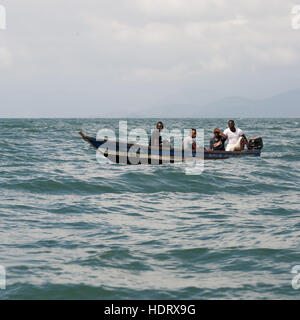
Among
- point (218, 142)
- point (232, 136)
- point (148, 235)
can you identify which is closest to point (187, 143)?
point (218, 142)

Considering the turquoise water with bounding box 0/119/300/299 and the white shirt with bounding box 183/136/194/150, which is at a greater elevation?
the white shirt with bounding box 183/136/194/150

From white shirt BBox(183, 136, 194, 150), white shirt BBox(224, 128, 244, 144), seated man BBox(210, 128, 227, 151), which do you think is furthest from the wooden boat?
white shirt BBox(224, 128, 244, 144)

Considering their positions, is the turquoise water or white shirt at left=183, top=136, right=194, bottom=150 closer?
the turquoise water

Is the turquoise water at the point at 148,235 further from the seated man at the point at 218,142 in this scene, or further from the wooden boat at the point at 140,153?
the seated man at the point at 218,142

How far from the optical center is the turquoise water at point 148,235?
6441 mm

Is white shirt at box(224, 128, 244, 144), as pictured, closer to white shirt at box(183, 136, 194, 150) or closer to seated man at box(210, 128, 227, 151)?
seated man at box(210, 128, 227, 151)

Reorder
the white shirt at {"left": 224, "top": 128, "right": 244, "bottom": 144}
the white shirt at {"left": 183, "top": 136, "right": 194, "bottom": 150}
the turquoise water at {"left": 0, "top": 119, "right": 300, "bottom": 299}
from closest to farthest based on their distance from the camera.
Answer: the turquoise water at {"left": 0, "top": 119, "right": 300, "bottom": 299}, the white shirt at {"left": 183, "top": 136, "right": 194, "bottom": 150}, the white shirt at {"left": 224, "top": 128, "right": 244, "bottom": 144}

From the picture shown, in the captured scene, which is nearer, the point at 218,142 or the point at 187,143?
the point at 187,143

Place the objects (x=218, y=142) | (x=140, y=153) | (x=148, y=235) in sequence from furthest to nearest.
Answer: (x=218, y=142) → (x=140, y=153) → (x=148, y=235)

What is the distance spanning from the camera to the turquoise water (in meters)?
6.44

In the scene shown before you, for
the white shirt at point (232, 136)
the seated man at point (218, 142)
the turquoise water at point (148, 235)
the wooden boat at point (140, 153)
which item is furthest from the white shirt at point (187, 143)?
the turquoise water at point (148, 235)

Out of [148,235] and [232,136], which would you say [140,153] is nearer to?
[232,136]

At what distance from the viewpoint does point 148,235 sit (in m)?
8.86
